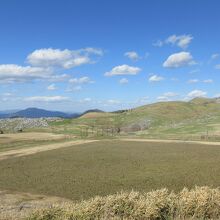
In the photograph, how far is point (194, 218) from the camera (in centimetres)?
1709

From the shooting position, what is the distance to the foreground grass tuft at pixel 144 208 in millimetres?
16703

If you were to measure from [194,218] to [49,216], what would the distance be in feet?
20.5

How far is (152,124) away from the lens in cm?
15112

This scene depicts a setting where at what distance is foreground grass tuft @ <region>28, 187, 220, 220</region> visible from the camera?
658 inches

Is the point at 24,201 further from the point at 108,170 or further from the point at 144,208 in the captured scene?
the point at 144,208

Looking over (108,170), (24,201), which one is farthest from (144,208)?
(108,170)

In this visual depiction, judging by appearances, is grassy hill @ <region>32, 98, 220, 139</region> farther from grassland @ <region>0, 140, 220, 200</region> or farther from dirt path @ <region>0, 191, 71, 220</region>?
A: dirt path @ <region>0, 191, 71, 220</region>

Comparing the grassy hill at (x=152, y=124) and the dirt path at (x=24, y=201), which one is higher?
the grassy hill at (x=152, y=124)

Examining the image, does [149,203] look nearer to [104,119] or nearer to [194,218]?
[194,218]

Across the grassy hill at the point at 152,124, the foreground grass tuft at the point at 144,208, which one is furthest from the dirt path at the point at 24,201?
the grassy hill at the point at 152,124

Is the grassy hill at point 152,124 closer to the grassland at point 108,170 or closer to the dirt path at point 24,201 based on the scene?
the grassland at point 108,170

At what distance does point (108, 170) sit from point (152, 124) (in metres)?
106

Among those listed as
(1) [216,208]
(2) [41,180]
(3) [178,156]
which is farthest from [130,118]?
(1) [216,208]

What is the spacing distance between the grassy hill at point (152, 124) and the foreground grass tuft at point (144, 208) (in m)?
78.4
